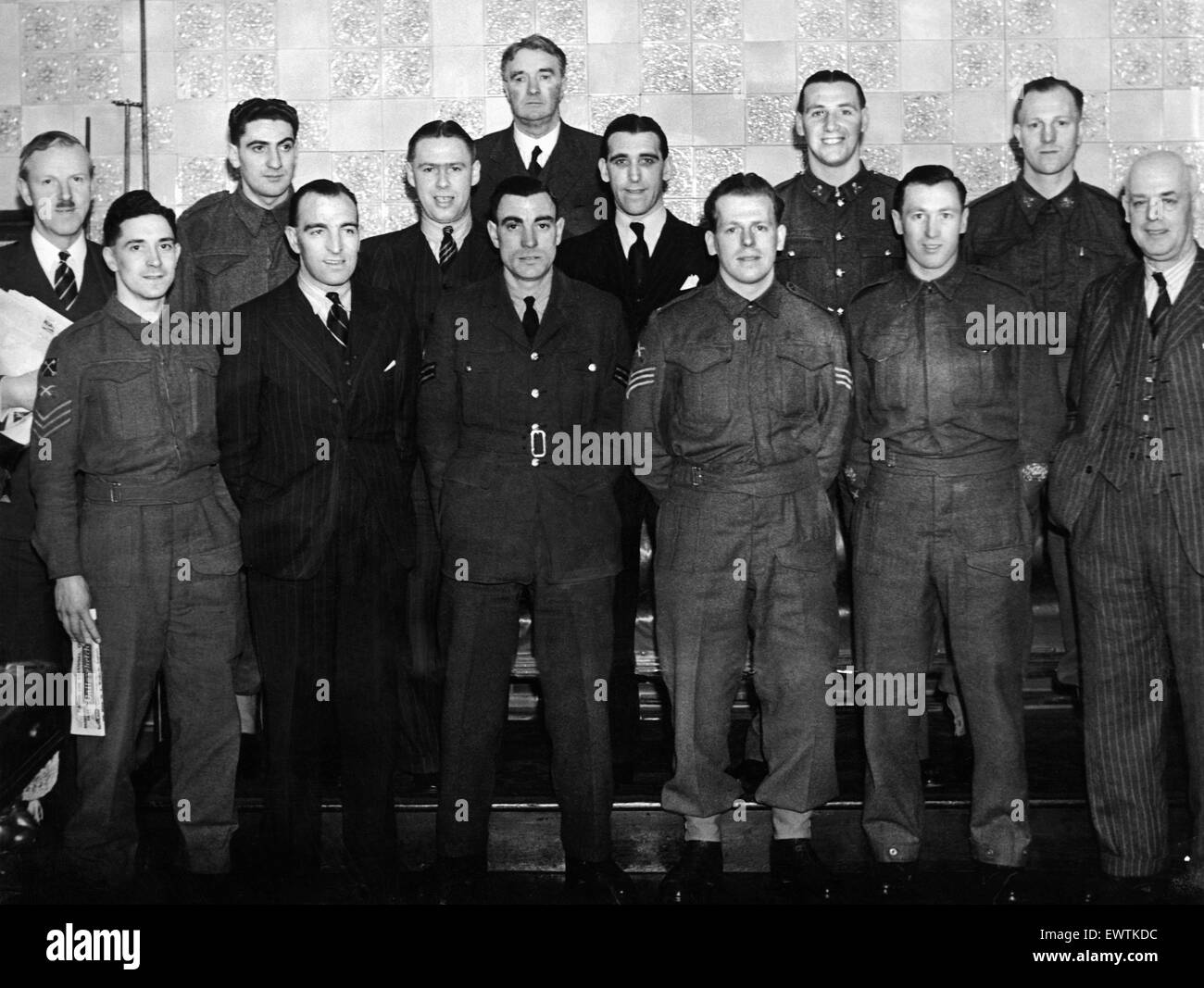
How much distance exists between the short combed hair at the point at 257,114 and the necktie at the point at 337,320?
823mm

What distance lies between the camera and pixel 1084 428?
12.8 feet

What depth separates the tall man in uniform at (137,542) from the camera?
3867 millimetres

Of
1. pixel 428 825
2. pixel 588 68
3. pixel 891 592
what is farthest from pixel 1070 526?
pixel 588 68

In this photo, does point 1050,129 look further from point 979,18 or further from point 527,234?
point 979,18

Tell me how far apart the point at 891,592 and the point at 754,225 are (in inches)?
39.8

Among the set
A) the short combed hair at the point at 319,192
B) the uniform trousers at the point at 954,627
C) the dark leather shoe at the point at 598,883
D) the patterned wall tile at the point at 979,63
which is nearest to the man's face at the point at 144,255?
the short combed hair at the point at 319,192

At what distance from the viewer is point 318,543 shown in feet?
12.6

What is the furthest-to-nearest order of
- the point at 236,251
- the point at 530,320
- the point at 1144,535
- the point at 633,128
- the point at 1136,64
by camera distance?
the point at 1136,64
the point at 236,251
the point at 633,128
the point at 530,320
the point at 1144,535

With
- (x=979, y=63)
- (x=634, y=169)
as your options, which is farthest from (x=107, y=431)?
(x=979, y=63)

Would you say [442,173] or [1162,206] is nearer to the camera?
[1162,206]

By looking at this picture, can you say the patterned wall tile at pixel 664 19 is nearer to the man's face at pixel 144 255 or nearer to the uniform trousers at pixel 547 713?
the man's face at pixel 144 255

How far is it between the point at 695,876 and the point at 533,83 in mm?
2540

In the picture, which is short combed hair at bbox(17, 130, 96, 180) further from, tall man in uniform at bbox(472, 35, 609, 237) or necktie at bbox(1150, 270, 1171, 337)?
necktie at bbox(1150, 270, 1171, 337)

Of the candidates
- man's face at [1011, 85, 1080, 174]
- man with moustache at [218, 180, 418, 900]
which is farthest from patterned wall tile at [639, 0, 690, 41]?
man with moustache at [218, 180, 418, 900]
